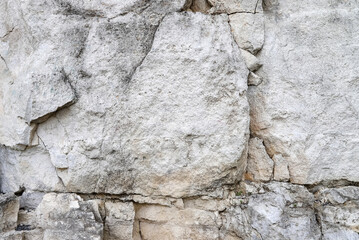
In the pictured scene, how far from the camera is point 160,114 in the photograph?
99.2 inches

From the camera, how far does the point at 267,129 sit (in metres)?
2.68

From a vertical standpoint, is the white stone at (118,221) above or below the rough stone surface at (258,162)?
below

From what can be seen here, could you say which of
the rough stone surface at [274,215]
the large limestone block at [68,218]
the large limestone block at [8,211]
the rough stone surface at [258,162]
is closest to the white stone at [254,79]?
the rough stone surface at [258,162]

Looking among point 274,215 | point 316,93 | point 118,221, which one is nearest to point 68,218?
point 118,221

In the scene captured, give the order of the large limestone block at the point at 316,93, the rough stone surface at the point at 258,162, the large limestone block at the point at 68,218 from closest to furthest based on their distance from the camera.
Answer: the large limestone block at the point at 68,218 < the large limestone block at the point at 316,93 < the rough stone surface at the point at 258,162

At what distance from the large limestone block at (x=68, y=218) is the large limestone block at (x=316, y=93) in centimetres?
153

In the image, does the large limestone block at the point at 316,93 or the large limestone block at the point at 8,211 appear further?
the large limestone block at the point at 316,93

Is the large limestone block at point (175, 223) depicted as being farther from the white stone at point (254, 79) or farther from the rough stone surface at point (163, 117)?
the white stone at point (254, 79)

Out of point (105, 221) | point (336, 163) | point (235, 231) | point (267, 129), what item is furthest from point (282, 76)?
point (105, 221)

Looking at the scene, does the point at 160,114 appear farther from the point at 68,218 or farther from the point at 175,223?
the point at 68,218

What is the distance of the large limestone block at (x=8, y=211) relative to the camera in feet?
7.95

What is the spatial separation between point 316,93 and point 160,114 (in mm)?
1241

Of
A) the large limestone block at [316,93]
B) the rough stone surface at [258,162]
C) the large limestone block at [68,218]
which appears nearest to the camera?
the large limestone block at [68,218]

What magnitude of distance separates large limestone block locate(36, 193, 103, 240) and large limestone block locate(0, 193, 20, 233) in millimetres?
163
